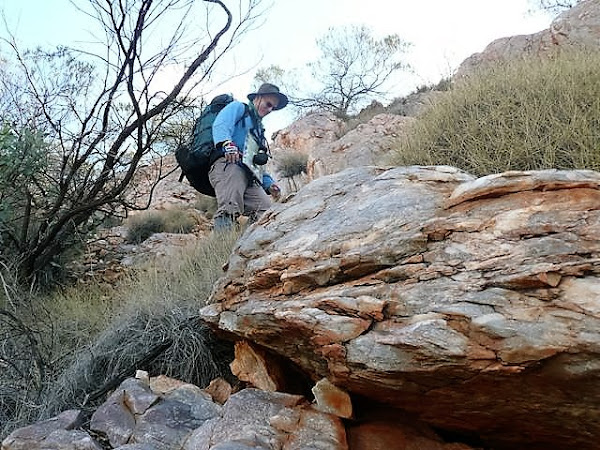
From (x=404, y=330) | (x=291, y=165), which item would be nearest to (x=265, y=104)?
(x=404, y=330)

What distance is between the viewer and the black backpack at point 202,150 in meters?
5.61

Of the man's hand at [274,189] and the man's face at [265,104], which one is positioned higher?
the man's face at [265,104]

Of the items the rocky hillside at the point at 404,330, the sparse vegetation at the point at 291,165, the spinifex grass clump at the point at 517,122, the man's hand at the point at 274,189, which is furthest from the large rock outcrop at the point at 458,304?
the sparse vegetation at the point at 291,165

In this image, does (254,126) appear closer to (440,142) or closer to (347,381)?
(440,142)

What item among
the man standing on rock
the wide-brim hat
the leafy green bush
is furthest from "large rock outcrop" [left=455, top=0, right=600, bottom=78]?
the leafy green bush

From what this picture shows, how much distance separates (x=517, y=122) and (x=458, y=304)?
287 centimetres

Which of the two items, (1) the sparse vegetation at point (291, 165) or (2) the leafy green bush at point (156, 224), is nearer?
(2) the leafy green bush at point (156, 224)

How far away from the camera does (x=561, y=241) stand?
212 cm

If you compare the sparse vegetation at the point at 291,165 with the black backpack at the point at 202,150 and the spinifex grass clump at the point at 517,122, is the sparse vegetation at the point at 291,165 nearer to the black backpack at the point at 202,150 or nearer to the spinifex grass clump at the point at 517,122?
the black backpack at the point at 202,150

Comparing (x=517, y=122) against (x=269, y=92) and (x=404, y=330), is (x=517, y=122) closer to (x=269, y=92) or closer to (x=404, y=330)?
(x=269, y=92)

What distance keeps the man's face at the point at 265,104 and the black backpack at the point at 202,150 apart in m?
0.26

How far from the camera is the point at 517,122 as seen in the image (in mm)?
4559

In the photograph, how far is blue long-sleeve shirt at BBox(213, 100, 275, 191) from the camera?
541 centimetres

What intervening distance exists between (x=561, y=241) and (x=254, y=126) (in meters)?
3.94
